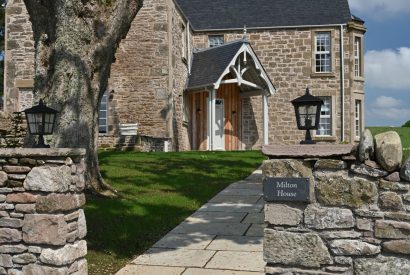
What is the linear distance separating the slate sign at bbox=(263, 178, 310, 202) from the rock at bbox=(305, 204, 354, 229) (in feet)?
0.45

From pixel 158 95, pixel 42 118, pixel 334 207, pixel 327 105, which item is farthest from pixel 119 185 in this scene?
pixel 327 105

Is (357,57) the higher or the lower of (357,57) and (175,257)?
the higher

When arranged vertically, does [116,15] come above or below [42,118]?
above

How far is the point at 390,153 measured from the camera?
427 centimetres

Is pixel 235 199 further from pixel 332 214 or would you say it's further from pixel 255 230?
pixel 332 214

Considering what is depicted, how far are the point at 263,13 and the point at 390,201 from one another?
67.9 feet

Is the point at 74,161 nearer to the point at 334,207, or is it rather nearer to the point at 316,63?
the point at 334,207

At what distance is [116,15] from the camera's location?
8.49 m

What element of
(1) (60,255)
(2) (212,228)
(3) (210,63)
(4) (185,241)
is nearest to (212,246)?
(4) (185,241)

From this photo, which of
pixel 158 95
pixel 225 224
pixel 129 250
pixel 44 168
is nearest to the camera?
pixel 44 168

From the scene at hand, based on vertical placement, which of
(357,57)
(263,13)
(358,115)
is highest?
(263,13)

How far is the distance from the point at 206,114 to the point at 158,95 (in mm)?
3437

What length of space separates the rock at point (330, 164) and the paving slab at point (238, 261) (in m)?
1.58

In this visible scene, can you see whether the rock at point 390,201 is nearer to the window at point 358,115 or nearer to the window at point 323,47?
the window at point 323,47
